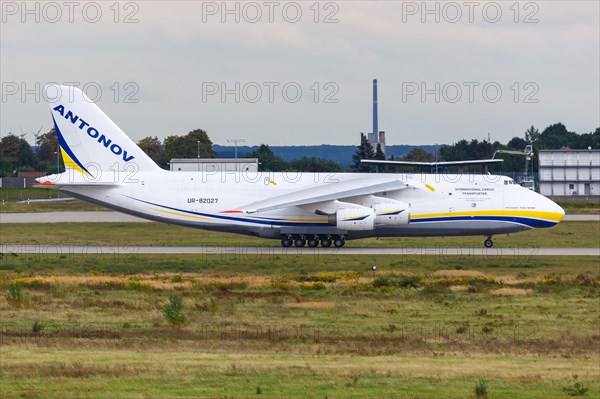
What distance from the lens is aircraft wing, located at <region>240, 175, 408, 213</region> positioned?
46.2 m

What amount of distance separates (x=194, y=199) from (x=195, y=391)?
93.7ft

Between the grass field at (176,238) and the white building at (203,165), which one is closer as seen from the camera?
the grass field at (176,238)

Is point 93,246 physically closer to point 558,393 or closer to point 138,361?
point 138,361

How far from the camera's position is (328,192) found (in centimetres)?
4716

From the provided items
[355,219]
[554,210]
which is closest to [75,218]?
[355,219]

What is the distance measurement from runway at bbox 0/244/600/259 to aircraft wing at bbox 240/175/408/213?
2.17 metres

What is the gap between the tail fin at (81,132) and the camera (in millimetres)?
→ 46531

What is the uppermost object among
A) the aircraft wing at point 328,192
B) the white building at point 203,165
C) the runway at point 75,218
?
the white building at point 203,165

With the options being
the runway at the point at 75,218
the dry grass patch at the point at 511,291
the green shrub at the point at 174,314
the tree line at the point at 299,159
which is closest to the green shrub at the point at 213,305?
the green shrub at the point at 174,314

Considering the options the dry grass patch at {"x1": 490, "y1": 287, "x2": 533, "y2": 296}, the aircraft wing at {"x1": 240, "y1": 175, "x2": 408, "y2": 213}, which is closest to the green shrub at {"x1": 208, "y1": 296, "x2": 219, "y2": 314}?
the dry grass patch at {"x1": 490, "y1": 287, "x2": 533, "y2": 296}

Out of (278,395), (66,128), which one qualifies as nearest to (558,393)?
(278,395)

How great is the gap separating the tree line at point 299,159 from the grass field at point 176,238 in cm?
2031

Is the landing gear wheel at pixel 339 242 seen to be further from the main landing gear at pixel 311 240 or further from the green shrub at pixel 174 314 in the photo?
the green shrub at pixel 174 314

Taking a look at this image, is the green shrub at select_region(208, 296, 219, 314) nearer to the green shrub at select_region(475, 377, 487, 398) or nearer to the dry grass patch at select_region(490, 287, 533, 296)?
the dry grass patch at select_region(490, 287, 533, 296)
